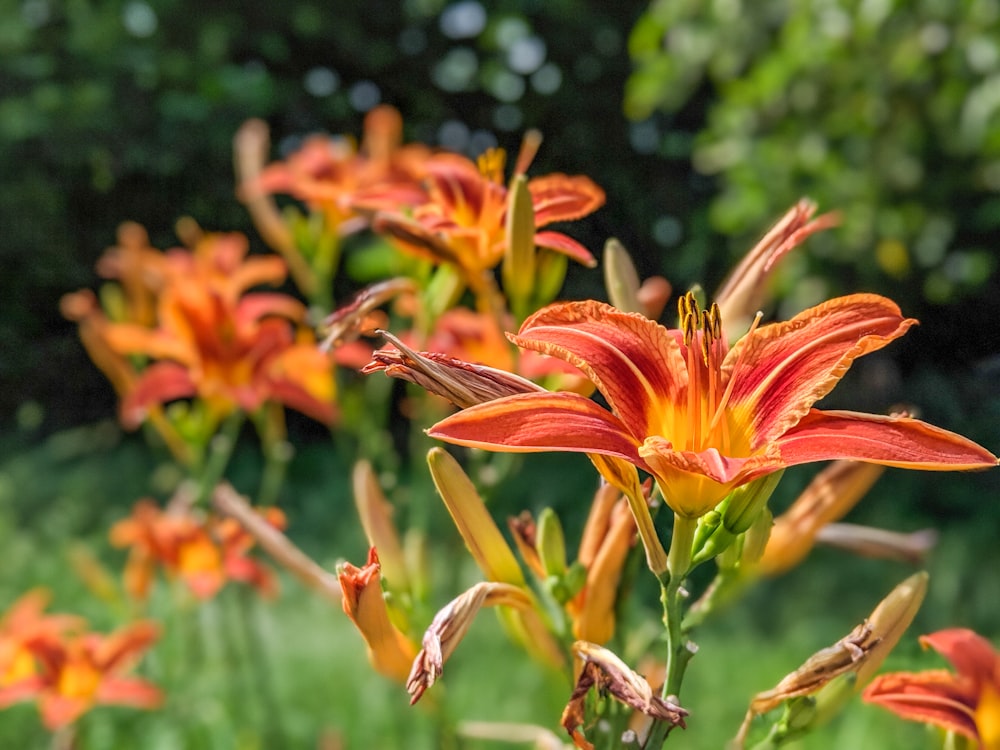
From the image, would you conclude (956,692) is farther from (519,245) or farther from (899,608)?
(519,245)

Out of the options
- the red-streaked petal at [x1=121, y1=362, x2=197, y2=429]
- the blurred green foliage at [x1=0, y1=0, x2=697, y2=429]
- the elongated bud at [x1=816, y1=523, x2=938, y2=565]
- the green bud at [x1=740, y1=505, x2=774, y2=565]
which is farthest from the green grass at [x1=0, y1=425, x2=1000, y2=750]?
the blurred green foliage at [x1=0, y1=0, x2=697, y2=429]

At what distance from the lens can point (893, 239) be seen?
3.30 meters

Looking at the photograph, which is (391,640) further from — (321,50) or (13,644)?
(321,50)

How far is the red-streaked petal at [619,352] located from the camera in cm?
Answer: 54

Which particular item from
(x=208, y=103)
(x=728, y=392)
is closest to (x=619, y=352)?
(x=728, y=392)

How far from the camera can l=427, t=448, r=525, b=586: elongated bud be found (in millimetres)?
621

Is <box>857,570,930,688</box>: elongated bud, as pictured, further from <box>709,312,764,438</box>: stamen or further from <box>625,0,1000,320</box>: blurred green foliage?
<box>625,0,1000,320</box>: blurred green foliage

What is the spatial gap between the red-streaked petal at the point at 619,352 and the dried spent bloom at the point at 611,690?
0.12 m

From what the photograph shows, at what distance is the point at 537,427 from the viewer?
492mm

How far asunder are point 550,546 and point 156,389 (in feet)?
2.49

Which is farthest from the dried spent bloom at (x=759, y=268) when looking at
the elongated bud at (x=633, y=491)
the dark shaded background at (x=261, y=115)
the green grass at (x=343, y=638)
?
the dark shaded background at (x=261, y=115)

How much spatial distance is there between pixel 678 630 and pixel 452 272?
0.41 metres

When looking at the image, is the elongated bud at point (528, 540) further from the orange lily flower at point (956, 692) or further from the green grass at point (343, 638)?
the orange lily flower at point (956, 692)

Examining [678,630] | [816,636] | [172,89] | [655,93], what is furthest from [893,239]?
[172,89]
